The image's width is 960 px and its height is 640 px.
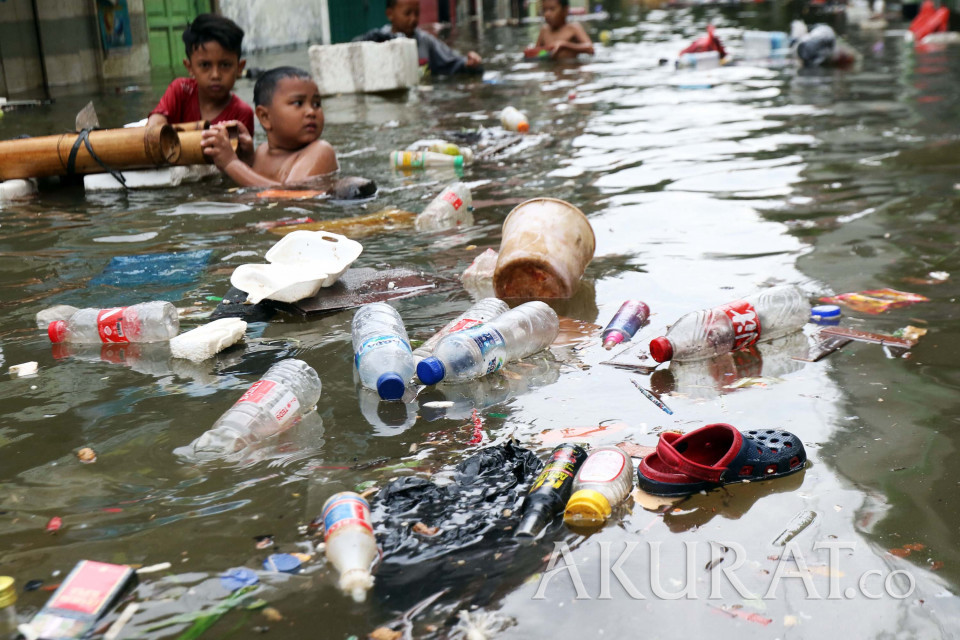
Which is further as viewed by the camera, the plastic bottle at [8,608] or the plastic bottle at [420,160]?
the plastic bottle at [420,160]

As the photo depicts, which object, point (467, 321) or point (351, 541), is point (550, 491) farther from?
point (467, 321)

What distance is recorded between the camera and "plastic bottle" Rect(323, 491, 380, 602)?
6.75 feet

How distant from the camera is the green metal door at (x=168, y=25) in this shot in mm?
15641

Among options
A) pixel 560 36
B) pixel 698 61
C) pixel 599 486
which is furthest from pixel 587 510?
pixel 560 36

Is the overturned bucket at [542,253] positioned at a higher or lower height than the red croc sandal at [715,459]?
higher

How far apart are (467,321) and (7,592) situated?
6.23 ft

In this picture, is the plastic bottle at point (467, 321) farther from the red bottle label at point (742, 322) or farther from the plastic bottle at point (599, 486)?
the plastic bottle at point (599, 486)

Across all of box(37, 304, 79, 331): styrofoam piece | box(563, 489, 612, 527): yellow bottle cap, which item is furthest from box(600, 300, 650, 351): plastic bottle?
box(37, 304, 79, 331): styrofoam piece

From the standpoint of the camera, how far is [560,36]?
15414 mm

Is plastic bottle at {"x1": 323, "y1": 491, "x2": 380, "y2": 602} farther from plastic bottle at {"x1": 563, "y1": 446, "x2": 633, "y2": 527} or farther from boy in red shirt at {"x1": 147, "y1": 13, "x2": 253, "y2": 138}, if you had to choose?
boy in red shirt at {"x1": 147, "y1": 13, "x2": 253, "y2": 138}

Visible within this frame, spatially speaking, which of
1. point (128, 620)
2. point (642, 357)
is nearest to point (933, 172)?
point (642, 357)

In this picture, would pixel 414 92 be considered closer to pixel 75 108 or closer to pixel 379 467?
pixel 75 108

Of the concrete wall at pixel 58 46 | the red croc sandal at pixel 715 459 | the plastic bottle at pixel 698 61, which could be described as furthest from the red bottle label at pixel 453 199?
the concrete wall at pixel 58 46

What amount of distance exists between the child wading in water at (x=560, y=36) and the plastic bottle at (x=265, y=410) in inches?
495
